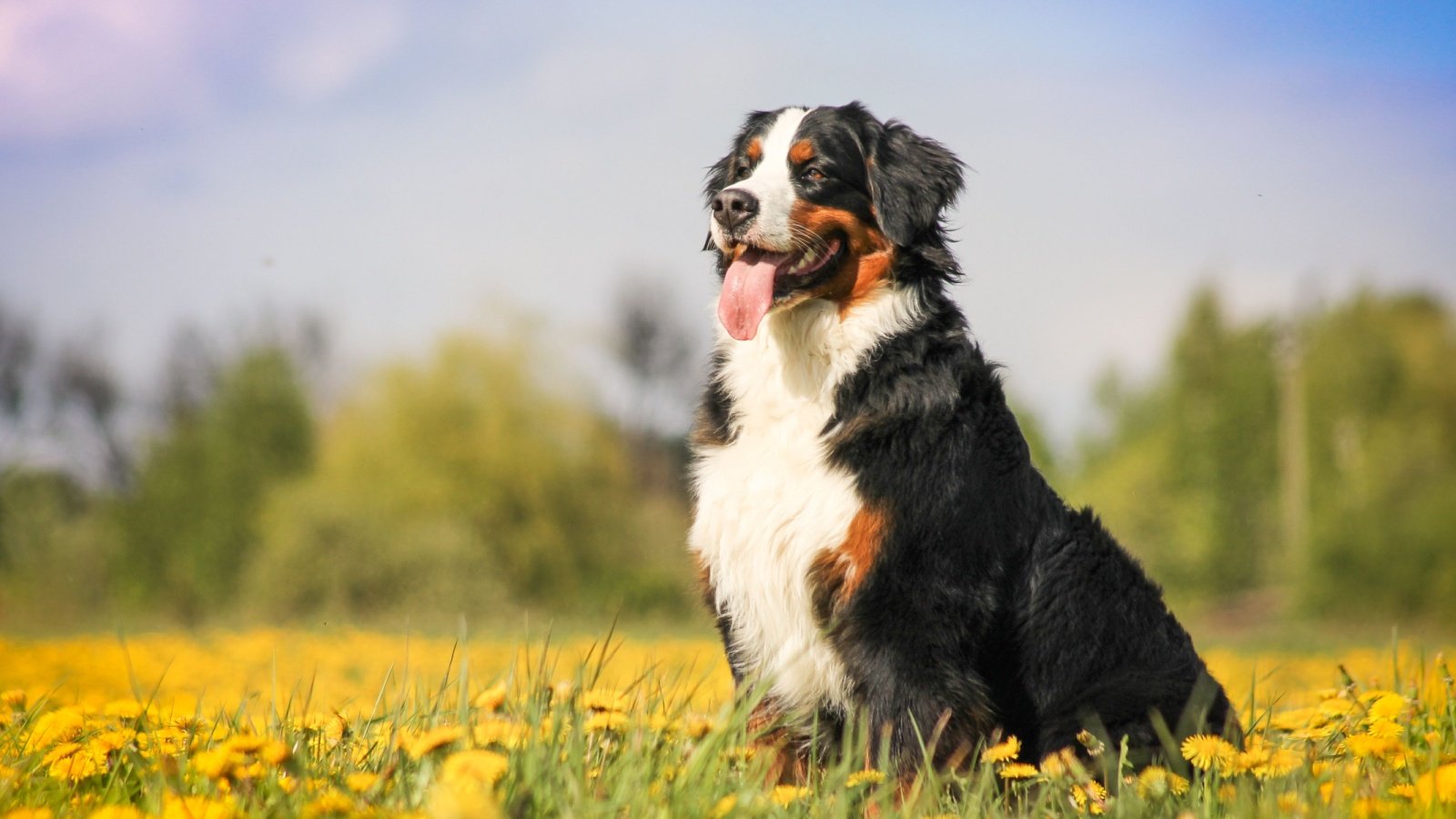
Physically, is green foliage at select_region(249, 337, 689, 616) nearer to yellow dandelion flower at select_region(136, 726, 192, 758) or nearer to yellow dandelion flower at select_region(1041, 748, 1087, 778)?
yellow dandelion flower at select_region(136, 726, 192, 758)

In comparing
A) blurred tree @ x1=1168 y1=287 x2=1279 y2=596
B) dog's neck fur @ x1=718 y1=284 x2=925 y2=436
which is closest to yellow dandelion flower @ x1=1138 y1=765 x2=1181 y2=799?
dog's neck fur @ x1=718 y1=284 x2=925 y2=436

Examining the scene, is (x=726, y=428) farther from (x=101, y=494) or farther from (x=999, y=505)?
(x=101, y=494)

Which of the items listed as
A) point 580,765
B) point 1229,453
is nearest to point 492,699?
point 580,765

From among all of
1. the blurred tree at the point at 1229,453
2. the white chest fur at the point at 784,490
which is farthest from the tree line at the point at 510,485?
the white chest fur at the point at 784,490

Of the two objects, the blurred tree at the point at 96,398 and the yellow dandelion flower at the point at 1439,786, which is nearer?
the yellow dandelion flower at the point at 1439,786

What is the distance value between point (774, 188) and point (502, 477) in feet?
71.2

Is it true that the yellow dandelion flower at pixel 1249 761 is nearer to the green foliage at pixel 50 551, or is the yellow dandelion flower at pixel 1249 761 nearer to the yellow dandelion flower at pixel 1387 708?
the yellow dandelion flower at pixel 1387 708

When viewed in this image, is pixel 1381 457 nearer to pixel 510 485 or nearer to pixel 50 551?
pixel 510 485

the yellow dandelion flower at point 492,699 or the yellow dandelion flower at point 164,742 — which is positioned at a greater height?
the yellow dandelion flower at point 492,699

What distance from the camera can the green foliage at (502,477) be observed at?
24.6 meters

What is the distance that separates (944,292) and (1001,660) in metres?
1.21

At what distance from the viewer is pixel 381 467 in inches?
984

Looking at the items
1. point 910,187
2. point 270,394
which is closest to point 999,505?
point 910,187

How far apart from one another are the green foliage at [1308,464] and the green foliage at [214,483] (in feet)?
59.6
